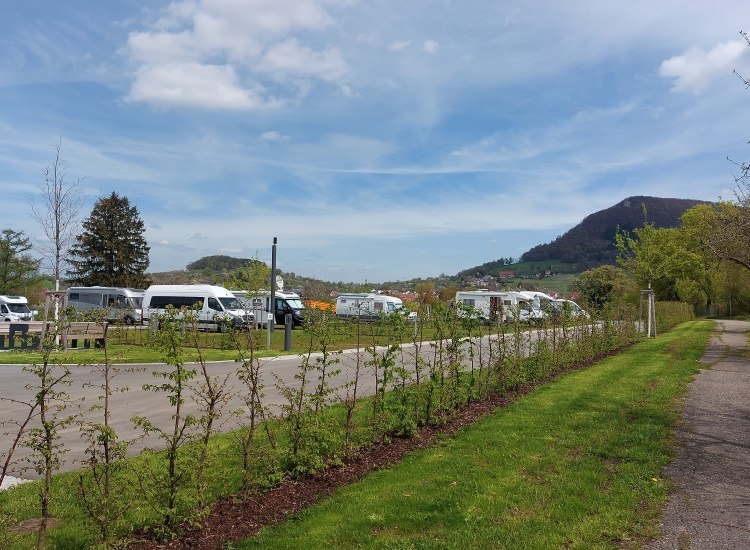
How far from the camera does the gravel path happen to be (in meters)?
3.91

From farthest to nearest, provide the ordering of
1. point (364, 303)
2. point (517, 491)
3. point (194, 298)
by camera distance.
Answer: point (364, 303)
point (194, 298)
point (517, 491)

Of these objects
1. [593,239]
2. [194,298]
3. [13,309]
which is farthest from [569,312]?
[593,239]

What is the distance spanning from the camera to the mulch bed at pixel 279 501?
3.87 meters

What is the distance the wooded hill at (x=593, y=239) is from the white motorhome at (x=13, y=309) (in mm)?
91577

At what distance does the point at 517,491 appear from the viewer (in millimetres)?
4742

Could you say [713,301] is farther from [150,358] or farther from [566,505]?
[566,505]

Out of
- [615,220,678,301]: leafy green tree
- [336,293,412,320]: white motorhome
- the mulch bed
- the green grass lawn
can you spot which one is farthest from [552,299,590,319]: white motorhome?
[336,293,412,320]: white motorhome

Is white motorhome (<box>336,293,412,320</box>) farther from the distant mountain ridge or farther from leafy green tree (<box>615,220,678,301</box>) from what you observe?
the distant mountain ridge

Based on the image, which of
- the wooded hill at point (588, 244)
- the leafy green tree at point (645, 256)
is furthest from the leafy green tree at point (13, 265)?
the wooded hill at point (588, 244)

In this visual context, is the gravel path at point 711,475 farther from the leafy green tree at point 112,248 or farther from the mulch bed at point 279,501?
the leafy green tree at point 112,248

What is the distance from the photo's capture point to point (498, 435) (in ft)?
21.7

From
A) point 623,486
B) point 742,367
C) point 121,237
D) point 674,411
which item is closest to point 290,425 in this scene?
point 623,486

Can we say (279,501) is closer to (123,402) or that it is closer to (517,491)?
(517,491)

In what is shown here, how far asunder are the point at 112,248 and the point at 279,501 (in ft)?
159
